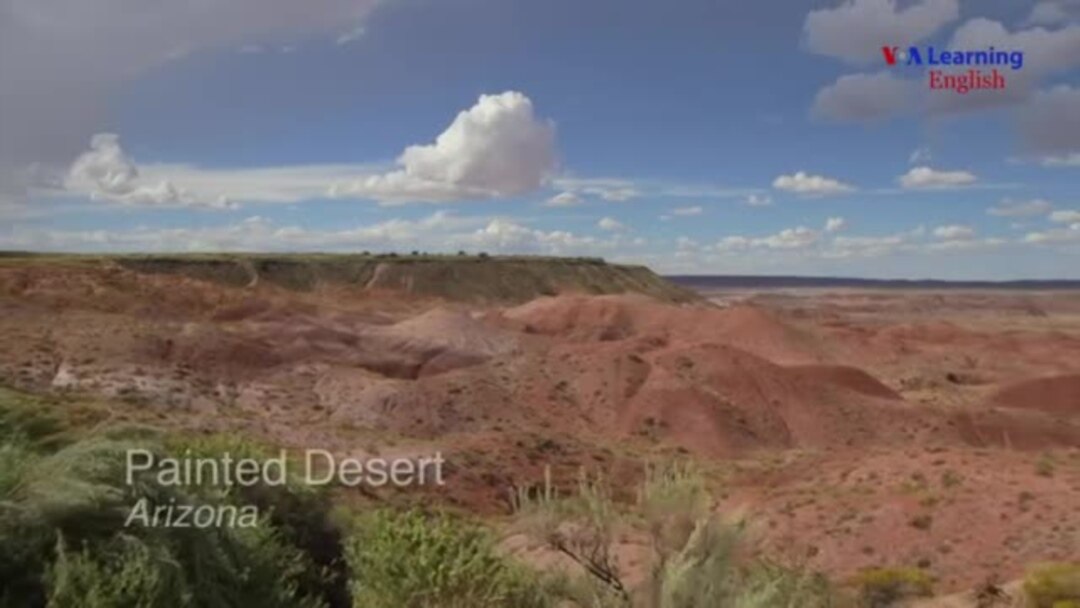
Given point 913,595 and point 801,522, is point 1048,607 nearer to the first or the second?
point 913,595

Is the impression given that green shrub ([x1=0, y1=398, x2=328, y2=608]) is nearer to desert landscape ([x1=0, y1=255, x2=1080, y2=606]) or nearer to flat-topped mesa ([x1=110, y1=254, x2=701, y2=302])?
desert landscape ([x1=0, y1=255, x2=1080, y2=606])

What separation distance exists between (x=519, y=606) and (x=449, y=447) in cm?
2502

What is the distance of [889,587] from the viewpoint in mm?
19781

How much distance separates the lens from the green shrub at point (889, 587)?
19172 millimetres

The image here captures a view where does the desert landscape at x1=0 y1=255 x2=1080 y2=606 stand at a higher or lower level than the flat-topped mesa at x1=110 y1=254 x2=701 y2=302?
lower

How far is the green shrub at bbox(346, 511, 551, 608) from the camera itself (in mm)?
11977

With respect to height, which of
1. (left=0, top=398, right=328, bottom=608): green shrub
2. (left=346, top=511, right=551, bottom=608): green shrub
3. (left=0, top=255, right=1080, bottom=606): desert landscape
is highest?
(left=0, top=398, right=328, bottom=608): green shrub

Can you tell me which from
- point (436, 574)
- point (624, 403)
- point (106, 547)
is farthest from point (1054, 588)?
point (624, 403)

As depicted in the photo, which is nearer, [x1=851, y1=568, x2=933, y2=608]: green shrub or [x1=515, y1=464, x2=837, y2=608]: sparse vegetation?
[x1=515, y1=464, x2=837, y2=608]: sparse vegetation

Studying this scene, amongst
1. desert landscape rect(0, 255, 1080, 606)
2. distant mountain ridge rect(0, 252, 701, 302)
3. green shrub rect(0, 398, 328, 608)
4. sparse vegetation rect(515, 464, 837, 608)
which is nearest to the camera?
green shrub rect(0, 398, 328, 608)

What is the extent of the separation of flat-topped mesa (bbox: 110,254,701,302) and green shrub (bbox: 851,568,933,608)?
340ft

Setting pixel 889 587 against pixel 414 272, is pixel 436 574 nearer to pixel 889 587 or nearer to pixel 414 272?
pixel 889 587

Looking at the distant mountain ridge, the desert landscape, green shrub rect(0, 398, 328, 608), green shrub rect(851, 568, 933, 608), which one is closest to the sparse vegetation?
the desert landscape

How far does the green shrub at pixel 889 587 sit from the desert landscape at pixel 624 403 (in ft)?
2.98
